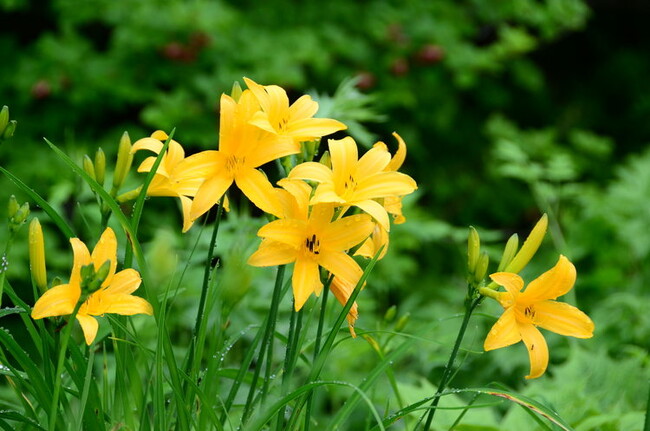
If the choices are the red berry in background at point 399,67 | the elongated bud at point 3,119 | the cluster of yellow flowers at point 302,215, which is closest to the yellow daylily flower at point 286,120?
the cluster of yellow flowers at point 302,215

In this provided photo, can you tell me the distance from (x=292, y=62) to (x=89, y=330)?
9.20 ft

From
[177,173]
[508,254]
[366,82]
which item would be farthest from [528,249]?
[366,82]

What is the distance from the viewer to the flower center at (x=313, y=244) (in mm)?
920

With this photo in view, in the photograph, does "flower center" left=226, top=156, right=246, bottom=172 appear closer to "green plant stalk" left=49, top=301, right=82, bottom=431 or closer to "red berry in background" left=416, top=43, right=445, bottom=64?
"green plant stalk" left=49, top=301, right=82, bottom=431

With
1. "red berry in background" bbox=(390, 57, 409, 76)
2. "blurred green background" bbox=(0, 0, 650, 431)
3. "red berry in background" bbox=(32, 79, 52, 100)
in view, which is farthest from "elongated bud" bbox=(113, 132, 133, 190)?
"red berry in background" bbox=(390, 57, 409, 76)

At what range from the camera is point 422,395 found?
1624mm

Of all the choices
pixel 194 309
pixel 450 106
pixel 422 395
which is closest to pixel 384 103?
pixel 450 106

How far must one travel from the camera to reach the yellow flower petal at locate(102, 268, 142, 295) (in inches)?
36.9

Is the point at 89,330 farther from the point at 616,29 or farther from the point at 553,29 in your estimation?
the point at 616,29

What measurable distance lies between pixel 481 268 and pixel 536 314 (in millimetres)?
101

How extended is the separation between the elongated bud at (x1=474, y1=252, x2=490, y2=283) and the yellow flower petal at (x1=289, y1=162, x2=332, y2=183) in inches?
8.1

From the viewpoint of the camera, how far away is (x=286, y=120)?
96cm

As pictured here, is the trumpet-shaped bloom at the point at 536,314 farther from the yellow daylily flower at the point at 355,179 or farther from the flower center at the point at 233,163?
the flower center at the point at 233,163

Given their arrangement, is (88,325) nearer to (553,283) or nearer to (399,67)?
(553,283)
